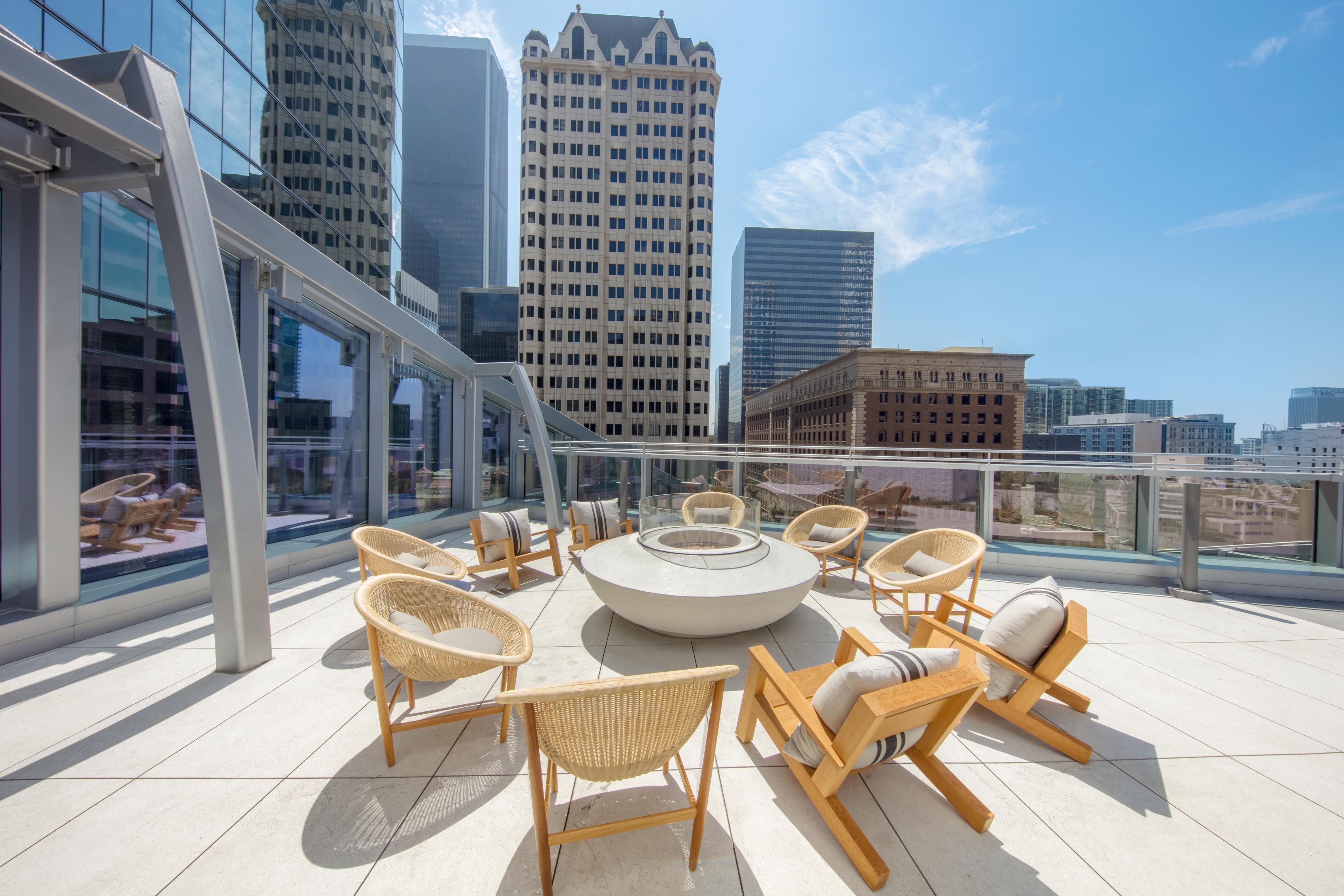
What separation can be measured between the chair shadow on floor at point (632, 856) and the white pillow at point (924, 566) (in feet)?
10.3

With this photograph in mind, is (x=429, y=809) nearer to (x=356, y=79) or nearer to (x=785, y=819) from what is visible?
(x=785, y=819)

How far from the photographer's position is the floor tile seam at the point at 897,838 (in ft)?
5.77

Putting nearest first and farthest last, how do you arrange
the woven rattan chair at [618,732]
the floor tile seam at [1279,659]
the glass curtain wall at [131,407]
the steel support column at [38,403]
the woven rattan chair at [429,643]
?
the woven rattan chair at [618,732], the woven rattan chair at [429,643], the floor tile seam at [1279,659], the steel support column at [38,403], the glass curtain wall at [131,407]

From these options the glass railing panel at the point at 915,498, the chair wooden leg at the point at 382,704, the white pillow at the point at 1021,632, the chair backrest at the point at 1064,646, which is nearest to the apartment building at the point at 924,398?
the glass railing panel at the point at 915,498

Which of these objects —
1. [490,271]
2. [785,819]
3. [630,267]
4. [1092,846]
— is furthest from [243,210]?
[490,271]

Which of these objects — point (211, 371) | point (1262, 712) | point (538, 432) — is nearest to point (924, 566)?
point (1262, 712)

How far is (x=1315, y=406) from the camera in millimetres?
135250

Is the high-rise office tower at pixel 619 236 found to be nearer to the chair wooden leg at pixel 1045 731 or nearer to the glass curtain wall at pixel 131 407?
the glass curtain wall at pixel 131 407

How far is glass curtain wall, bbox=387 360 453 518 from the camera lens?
758 cm

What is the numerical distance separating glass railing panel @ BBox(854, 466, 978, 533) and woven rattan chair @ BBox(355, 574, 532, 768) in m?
5.20

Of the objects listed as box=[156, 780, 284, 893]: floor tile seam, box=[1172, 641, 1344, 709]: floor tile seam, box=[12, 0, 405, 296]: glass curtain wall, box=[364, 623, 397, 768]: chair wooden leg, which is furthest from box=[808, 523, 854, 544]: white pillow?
box=[12, 0, 405, 296]: glass curtain wall

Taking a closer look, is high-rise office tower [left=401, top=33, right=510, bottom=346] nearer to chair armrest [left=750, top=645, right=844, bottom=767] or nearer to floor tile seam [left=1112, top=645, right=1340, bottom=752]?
chair armrest [left=750, top=645, right=844, bottom=767]

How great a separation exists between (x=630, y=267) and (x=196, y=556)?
5018cm

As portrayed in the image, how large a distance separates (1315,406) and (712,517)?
22807 cm
